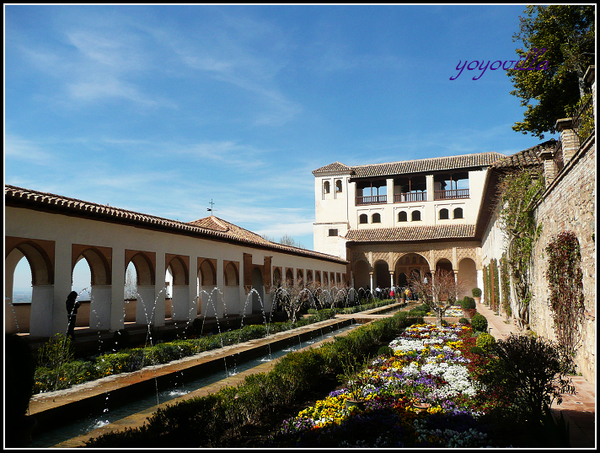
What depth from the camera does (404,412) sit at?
18.1ft

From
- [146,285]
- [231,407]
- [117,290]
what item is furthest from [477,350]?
[146,285]

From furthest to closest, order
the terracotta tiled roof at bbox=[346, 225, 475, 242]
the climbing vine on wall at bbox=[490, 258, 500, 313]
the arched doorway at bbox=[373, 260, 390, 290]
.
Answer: the arched doorway at bbox=[373, 260, 390, 290]
the terracotta tiled roof at bbox=[346, 225, 475, 242]
the climbing vine on wall at bbox=[490, 258, 500, 313]

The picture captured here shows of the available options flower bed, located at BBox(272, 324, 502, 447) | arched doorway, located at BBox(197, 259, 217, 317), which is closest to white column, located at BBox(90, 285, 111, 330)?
arched doorway, located at BBox(197, 259, 217, 317)

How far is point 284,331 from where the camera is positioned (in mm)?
15750

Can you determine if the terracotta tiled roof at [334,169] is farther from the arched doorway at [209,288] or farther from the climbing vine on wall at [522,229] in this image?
the climbing vine on wall at [522,229]

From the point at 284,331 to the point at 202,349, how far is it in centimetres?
483

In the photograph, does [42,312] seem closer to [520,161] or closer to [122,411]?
[122,411]

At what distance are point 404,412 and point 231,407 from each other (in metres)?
2.11

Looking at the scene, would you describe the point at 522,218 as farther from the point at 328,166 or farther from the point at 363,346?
the point at 328,166

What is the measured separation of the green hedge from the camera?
4453mm

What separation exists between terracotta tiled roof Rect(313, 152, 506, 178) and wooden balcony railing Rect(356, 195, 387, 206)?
197 centimetres

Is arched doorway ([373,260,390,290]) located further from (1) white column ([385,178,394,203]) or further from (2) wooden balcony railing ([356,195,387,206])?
(1) white column ([385,178,394,203])

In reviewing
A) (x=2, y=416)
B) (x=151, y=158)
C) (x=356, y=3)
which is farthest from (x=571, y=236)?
(x=151, y=158)

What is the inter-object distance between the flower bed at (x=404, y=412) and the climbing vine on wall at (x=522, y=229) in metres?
4.41
